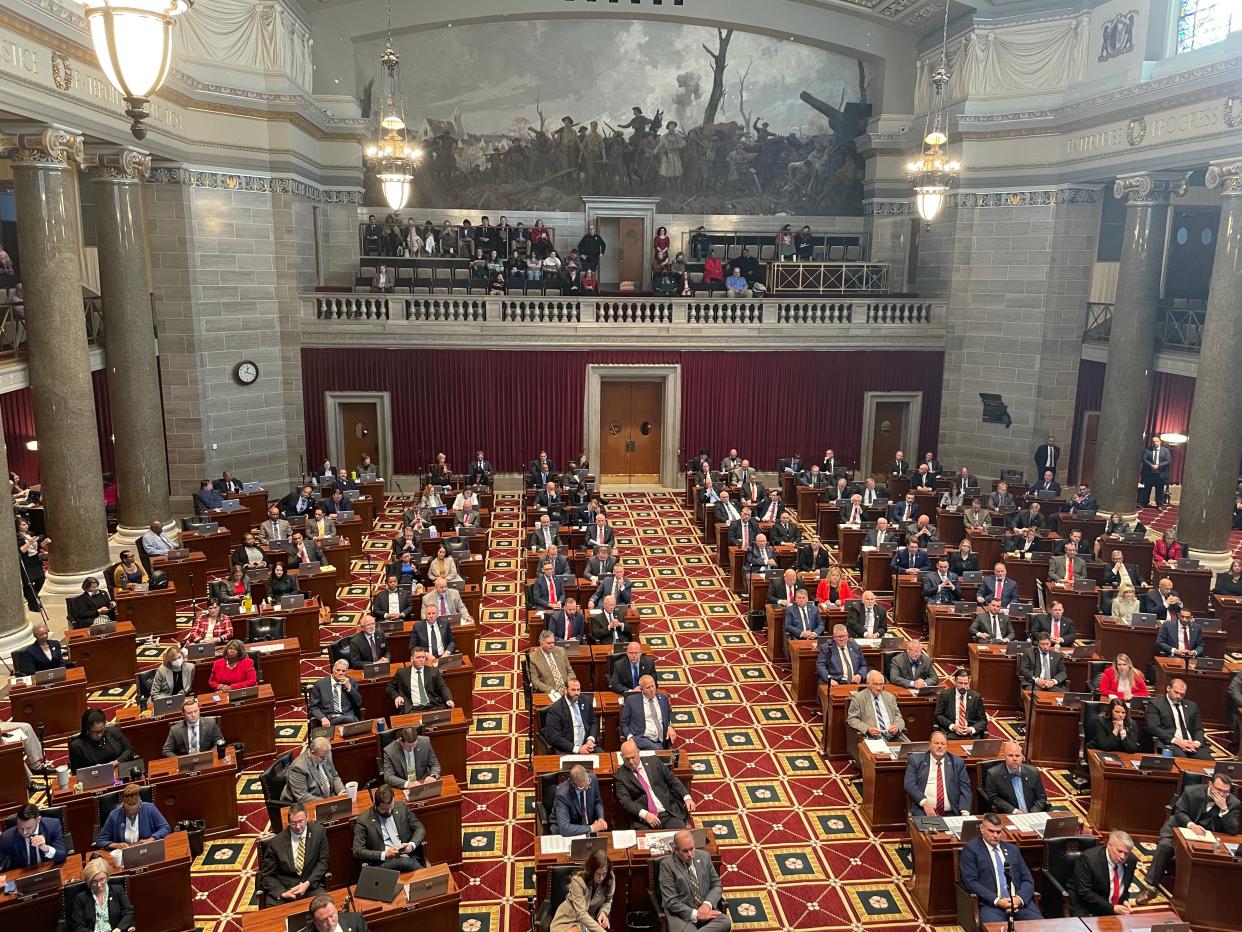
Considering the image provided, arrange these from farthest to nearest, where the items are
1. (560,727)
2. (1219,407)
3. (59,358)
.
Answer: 1. (1219,407)
2. (59,358)
3. (560,727)

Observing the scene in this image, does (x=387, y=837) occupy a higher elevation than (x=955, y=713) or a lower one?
lower

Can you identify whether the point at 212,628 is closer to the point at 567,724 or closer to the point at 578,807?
the point at 567,724

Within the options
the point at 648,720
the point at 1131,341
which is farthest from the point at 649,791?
the point at 1131,341

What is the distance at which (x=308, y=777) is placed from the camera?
7.30 m

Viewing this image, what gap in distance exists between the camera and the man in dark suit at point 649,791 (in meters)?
7.35

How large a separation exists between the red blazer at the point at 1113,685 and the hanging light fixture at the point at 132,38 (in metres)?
9.45

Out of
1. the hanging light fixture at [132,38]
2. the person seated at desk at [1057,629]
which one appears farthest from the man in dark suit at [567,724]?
the hanging light fixture at [132,38]

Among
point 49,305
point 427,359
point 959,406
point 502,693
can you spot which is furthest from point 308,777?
point 959,406

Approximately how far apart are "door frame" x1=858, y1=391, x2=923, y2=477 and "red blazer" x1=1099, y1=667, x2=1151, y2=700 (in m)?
11.5

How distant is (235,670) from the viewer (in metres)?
9.20

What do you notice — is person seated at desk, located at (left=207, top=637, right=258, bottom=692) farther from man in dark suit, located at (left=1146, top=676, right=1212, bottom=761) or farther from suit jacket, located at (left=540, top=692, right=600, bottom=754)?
man in dark suit, located at (left=1146, top=676, right=1212, bottom=761)

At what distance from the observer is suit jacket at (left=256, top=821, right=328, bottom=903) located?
6.43 meters

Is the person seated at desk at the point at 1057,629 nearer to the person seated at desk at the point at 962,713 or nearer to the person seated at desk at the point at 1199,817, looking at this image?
the person seated at desk at the point at 962,713

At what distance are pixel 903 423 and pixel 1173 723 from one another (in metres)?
12.6
